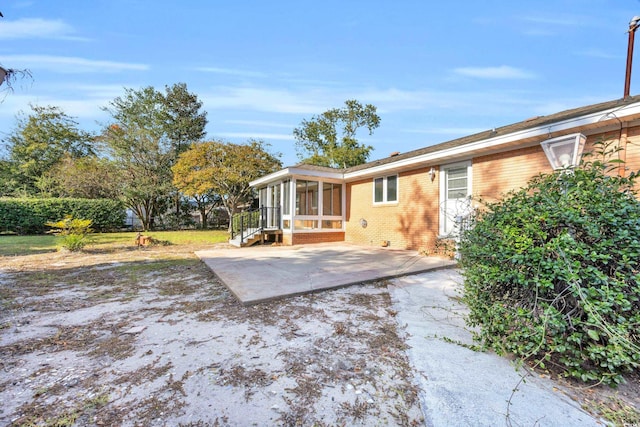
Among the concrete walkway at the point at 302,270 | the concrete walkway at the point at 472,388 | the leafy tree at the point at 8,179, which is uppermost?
the leafy tree at the point at 8,179

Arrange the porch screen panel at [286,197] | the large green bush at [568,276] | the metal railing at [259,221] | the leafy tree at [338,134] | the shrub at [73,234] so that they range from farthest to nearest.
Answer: the leafy tree at [338,134] → the metal railing at [259,221] → the porch screen panel at [286,197] → the shrub at [73,234] → the large green bush at [568,276]

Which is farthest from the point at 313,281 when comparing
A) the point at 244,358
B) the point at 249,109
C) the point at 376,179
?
the point at 249,109

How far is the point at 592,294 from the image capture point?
1.65 meters

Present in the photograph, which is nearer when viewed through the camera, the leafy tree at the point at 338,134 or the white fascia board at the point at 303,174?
the white fascia board at the point at 303,174

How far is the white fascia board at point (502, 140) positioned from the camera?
442 cm

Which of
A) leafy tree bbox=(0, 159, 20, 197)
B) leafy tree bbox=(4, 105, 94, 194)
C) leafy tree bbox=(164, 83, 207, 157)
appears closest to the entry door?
leafy tree bbox=(164, 83, 207, 157)

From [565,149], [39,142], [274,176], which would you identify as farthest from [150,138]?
[565,149]

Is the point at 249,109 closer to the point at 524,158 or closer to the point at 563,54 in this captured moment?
the point at 524,158

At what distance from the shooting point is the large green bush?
167cm

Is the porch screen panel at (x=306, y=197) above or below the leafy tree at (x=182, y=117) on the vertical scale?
below

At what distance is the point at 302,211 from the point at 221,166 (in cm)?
538

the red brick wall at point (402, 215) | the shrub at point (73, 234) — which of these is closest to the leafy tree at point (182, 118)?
the shrub at point (73, 234)

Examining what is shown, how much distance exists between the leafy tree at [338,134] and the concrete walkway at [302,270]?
56.4 ft

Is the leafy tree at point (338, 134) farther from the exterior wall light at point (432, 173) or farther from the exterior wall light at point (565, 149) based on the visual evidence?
the exterior wall light at point (565, 149)
